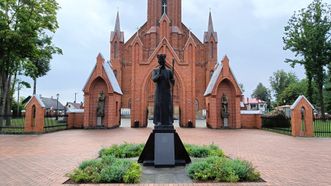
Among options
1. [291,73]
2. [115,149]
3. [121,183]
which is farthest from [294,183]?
[291,73]

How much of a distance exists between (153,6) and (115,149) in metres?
42.6

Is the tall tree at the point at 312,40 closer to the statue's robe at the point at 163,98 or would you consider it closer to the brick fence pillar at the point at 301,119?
the brick fence pillar at the point at 301,119

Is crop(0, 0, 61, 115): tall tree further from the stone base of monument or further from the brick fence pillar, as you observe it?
the brick fence pillar

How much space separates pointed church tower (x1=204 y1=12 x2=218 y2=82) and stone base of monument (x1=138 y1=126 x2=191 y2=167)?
40.1m

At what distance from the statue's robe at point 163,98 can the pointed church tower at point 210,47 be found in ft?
130

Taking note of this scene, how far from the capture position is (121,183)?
19.6 feet

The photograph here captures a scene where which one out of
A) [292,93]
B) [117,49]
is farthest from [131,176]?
[292,93]

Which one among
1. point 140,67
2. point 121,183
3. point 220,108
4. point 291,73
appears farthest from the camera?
point 291,73

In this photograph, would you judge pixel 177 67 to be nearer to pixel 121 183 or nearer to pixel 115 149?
pixel 115 149

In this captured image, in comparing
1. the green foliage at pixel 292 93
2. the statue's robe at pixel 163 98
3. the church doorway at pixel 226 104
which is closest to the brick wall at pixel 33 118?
the statue's robe at pixel 163 98

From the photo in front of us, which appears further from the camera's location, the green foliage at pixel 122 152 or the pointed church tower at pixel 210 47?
the pointed church tower at pixel 210 47

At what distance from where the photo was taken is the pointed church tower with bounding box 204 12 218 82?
48.0m

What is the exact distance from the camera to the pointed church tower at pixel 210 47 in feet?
158

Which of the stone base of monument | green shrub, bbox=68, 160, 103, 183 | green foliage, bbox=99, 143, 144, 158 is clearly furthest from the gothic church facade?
green shrub, bbox=68, 160, 103, 183
